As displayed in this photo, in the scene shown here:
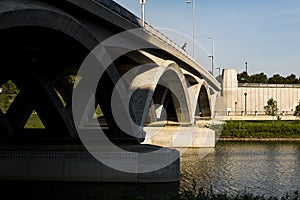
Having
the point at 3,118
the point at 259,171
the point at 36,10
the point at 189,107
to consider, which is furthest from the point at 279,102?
the point at 36,10

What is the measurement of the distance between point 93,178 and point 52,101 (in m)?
4.75

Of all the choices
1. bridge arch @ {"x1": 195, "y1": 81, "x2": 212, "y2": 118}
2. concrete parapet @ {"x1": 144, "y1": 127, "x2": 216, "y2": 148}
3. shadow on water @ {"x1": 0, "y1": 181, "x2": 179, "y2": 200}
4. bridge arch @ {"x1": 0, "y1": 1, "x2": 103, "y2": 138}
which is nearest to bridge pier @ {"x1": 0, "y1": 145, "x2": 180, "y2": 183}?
shadow on water @ {"x1": 0, "y1": 181, "x2": 179, "y2": 200}

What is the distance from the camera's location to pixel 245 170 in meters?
27.8

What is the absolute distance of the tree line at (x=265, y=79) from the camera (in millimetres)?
127438

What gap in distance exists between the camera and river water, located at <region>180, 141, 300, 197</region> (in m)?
22.1

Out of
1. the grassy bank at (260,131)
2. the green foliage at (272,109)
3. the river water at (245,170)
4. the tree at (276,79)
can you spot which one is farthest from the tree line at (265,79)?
the river water at (245,170)

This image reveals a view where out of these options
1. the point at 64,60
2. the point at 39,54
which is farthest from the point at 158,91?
the point at 39,54

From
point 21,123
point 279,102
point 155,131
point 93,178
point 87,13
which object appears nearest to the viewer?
point 87,13

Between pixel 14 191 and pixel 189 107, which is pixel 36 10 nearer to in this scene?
pixel 14 191

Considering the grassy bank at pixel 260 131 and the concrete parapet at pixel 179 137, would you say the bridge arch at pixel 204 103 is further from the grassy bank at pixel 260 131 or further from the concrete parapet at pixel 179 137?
the concrete parapet at pixel 179 137

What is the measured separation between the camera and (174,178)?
23625mm

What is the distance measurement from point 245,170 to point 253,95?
220ft

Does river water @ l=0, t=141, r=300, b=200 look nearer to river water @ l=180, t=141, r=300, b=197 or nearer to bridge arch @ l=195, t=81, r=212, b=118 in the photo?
river water @ l=180, t=141, r=300, b=197

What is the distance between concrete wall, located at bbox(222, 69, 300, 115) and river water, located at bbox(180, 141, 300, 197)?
47334 millimetres
